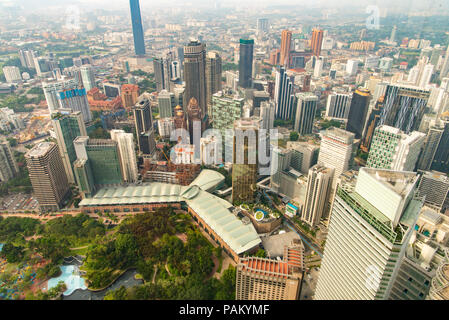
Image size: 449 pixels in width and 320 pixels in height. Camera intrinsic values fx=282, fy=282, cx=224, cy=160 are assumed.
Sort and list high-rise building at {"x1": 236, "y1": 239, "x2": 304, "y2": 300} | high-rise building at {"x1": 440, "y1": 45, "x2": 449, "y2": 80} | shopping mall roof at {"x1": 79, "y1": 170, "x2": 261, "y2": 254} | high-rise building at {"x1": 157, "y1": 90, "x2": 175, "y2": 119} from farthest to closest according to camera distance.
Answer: high-rise building at {"x1": 440, "y1": 45, "x2": 449, "y2": 80} → high-rise building at {"x1": 157, "y1": 90, "x2": 175, "y2": 119} → shopping mall roof at {"x1": 79, "y1": 170, "x2": 261, "y2": 254} → high-rise building at {"x1": 236, "y1": 239, "x2": 304, "y2": 300}

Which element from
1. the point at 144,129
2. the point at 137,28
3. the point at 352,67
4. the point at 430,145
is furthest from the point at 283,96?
the point at 137,28

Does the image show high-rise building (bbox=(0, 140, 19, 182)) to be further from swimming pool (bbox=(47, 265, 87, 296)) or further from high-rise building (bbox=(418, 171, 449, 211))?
high-rise building (bbox=(418, 171, 449, 211))

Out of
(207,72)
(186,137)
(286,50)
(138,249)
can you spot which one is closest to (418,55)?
(286,50)

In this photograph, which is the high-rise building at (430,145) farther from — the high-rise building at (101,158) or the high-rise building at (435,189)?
the high-rise building at (101,158)

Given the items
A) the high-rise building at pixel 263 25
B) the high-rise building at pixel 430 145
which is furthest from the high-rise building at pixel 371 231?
the high-rise building at pixel 263 25

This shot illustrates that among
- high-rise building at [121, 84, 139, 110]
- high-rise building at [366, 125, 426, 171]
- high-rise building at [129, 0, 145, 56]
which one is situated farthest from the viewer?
high-rise building at [121, 84, 139, 110]

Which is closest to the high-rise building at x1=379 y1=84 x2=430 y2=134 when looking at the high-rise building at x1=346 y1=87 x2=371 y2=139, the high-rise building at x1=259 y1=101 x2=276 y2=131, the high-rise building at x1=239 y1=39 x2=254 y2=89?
the high-rise building at x1=346 y1=87 x2=371 y2=139

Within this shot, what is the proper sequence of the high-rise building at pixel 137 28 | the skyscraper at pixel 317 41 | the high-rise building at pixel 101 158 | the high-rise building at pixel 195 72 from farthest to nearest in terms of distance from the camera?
the skyscraper at pixel 317 41
the high-rise building at pixel 195 72
the high-rise building at pixel 137 28
the high-rise building at pixel 101 158
